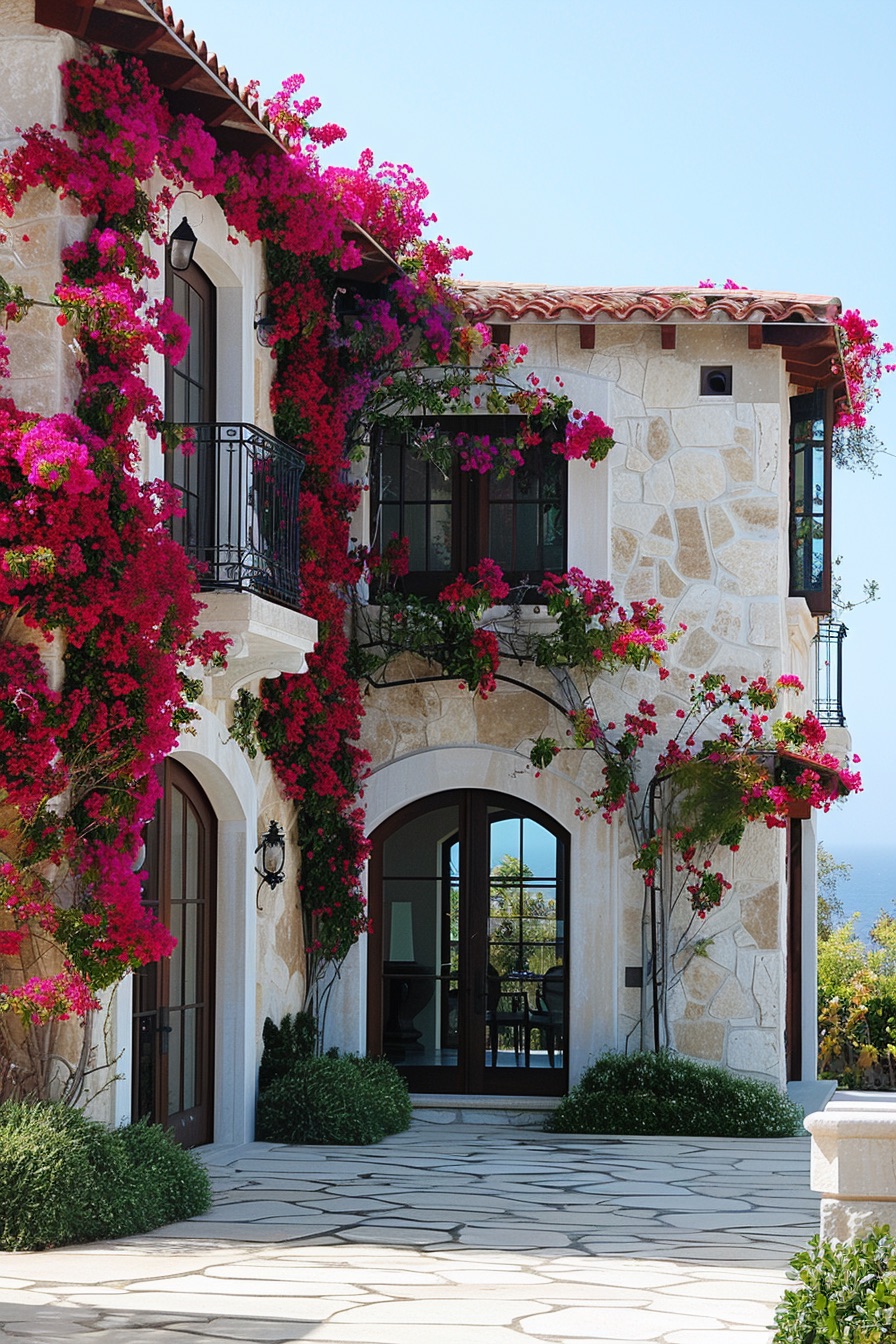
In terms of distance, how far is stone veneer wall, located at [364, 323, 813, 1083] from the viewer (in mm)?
13461

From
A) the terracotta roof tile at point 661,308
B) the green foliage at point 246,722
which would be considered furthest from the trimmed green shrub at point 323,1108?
the terracotta roof tile at point 661,308

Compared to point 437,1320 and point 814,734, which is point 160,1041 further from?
point 814,734

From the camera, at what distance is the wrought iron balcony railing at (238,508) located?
34.8ft

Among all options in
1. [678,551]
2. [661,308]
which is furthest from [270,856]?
[661,308]

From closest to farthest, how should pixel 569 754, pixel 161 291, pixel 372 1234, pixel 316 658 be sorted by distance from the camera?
pixel 372 1234
pixel 161 291
pixel 316 658
pixel 569 754

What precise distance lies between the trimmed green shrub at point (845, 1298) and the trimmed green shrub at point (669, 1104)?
6900 millimetres

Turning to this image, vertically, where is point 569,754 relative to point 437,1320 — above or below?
above

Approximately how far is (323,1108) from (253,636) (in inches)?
132

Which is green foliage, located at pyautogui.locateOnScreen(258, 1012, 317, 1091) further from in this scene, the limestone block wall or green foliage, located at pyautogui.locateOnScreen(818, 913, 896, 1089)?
green foliage, located at pyautogui.locateOnScreen(818, 913, 896, 1089)

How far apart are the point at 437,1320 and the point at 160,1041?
4.44 metres

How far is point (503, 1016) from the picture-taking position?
45.2ft

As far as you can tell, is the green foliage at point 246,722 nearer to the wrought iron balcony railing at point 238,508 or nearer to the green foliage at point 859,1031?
the wrought iron balcony railing at point 238,508

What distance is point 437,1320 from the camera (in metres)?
6.45

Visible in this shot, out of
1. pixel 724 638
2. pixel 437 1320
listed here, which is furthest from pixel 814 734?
pixel 437 1320
